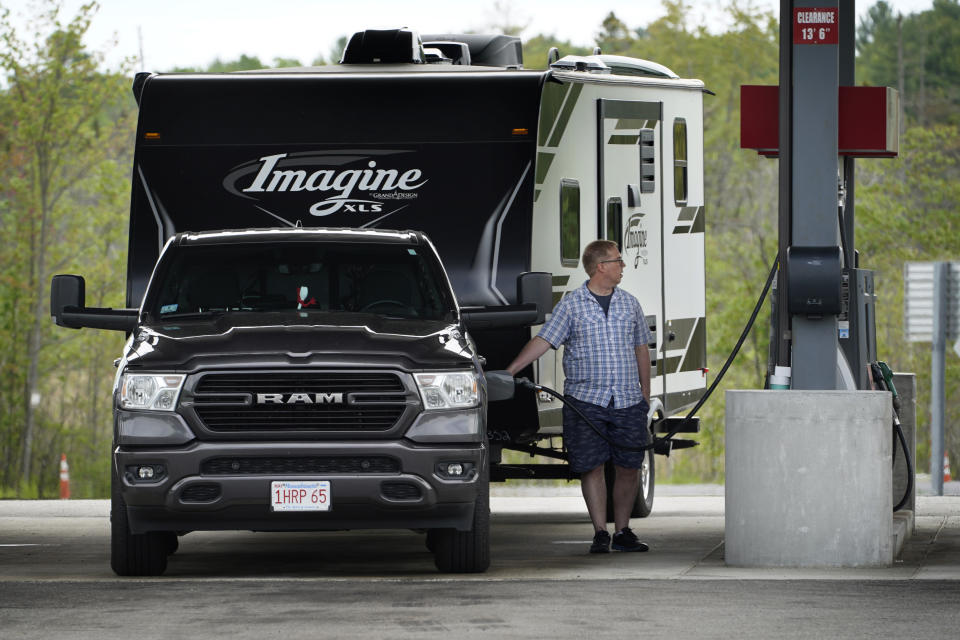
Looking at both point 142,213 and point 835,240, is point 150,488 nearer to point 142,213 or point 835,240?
point 142,213

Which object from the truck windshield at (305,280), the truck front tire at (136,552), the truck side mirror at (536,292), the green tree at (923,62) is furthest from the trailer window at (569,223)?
the green tree at (923,62)

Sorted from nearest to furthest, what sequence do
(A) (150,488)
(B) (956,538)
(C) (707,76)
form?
(A) (150,488) < (B) (956,538) < (C) (707,76)

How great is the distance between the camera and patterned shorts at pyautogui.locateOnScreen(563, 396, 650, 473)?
40.6 ft

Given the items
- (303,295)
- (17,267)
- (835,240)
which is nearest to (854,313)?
(835,240)

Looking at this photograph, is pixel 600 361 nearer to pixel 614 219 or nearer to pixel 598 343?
pixel 598 343

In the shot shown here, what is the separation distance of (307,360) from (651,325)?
5.15 m

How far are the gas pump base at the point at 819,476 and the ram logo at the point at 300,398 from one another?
2304mm

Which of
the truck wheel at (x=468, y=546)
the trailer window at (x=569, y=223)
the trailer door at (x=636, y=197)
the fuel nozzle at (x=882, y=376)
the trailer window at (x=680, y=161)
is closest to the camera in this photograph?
the truck wheel at (x=468, y=546)

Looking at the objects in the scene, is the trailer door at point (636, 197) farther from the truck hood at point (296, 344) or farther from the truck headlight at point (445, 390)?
the truck headlight at point (445, 390)

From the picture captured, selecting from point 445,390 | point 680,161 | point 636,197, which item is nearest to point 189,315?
point 445,390

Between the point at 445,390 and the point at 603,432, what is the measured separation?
6.48ft

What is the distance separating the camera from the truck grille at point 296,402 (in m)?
10.6

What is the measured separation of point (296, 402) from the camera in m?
10.6

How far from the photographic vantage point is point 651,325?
15266 millimetres
